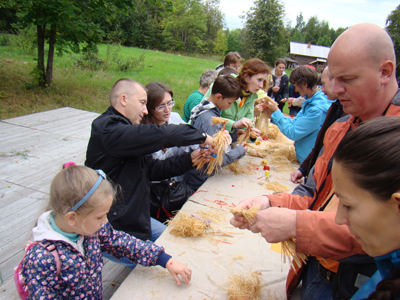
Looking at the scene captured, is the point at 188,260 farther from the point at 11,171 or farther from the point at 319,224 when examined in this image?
the point at 11,171

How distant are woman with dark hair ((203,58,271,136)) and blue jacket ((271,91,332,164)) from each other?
51 centimetres

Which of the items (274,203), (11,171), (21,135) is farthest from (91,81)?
(274,203)

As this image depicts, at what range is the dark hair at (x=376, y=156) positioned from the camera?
2.84ft

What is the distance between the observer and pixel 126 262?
2.35 meters

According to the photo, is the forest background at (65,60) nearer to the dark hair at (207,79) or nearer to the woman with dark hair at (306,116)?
the dark hair at (207,79)

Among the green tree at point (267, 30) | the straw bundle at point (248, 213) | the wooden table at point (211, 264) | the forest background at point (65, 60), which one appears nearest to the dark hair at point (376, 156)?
the straw bundle at point (248, 213)

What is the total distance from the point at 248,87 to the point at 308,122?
1115 mm

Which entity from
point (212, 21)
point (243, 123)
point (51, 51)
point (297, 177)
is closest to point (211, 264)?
point (297, 177)

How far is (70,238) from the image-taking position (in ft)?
5.30

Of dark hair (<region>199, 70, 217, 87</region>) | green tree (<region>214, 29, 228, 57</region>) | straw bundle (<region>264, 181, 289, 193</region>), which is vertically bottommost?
straw bundle (<region>264, 181, 289, 193</region>)

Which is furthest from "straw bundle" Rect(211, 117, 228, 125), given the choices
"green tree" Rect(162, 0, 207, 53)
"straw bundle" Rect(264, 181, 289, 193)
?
"green tree" Rect(162, 0, 207, 53)

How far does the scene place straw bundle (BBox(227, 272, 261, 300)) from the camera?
179 centimetres

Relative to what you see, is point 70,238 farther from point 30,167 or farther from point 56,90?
point 56,90

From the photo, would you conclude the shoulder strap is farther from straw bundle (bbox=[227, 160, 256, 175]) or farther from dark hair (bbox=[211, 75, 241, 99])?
dark hair (bbox=[211, 75, 241, 99])
